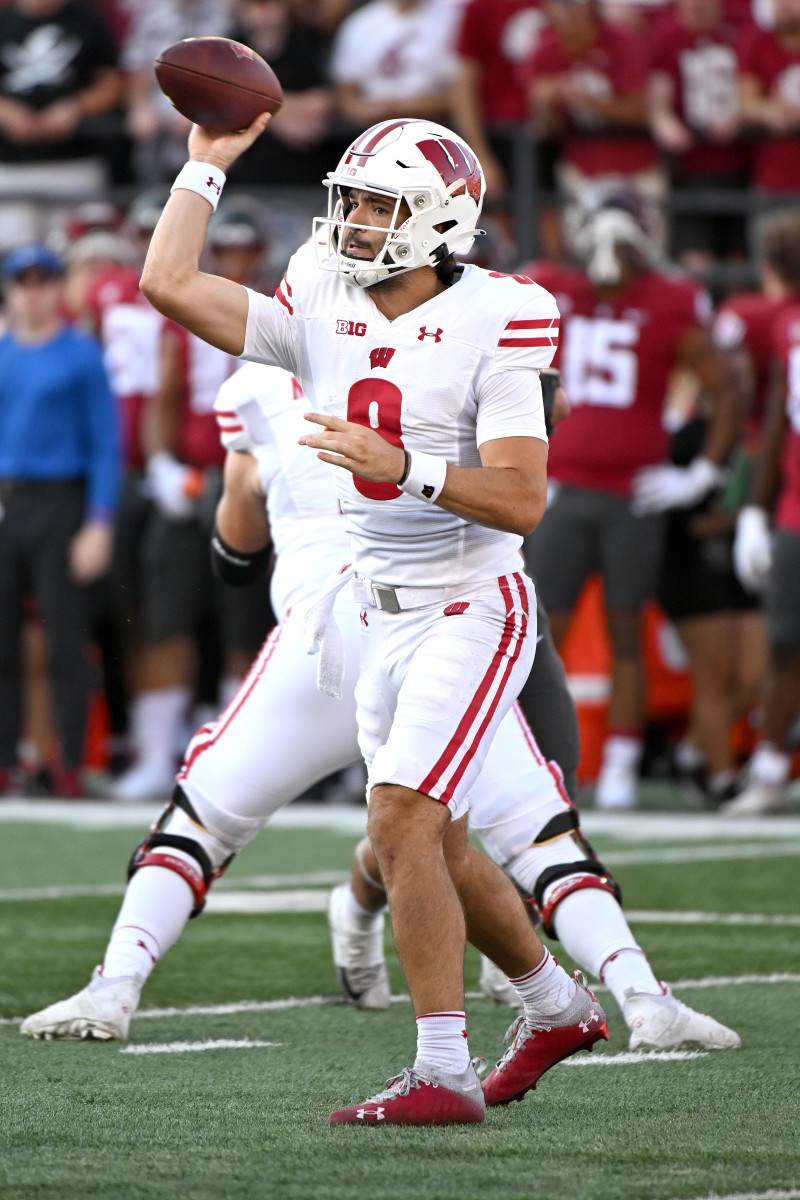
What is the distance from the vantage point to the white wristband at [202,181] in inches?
140

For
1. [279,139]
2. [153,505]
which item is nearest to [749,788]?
[153,505]

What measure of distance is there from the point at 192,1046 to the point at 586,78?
6936 millimetres

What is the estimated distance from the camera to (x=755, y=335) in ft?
27.9

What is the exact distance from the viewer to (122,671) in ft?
31.7

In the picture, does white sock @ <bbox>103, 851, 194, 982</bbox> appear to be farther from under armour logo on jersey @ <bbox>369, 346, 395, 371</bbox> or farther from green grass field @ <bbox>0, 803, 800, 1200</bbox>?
under armour logo on jersey @ <bbox>369, 346, 395, 371</bbox>

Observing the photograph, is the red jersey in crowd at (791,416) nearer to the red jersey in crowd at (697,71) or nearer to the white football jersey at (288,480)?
the red jersey in crowd at (697,71)

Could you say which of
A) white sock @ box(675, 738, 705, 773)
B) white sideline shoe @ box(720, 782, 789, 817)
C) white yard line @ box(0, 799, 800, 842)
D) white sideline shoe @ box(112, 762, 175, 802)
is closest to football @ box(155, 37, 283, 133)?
white yard line @ box(0, 799, 800, 842)

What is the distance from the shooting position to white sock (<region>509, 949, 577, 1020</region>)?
3.53m

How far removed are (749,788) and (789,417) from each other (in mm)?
1488

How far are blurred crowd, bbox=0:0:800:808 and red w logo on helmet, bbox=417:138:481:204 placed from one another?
Answer: 2.93 m

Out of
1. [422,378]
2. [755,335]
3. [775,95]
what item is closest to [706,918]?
[422,378]

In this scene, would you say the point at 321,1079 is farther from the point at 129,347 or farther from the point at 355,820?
the point at 129,347

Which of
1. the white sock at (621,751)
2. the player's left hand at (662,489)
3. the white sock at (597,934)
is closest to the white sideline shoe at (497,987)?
the white sock at (597,934)

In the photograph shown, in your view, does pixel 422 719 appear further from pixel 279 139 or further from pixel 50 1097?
pixel 279 139
